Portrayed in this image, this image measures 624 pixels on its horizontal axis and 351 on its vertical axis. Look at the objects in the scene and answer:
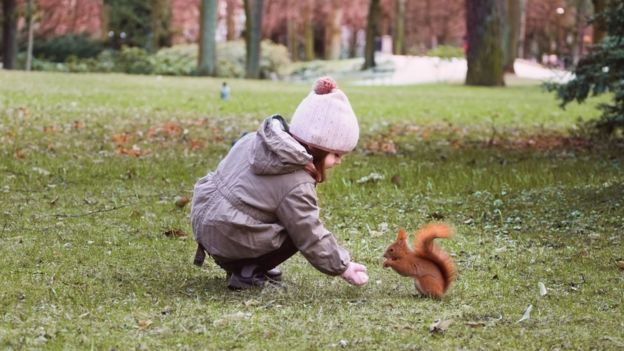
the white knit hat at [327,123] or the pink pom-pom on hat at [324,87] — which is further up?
the pink pom-pom on hat at [324,87]

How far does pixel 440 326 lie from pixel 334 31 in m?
52.6

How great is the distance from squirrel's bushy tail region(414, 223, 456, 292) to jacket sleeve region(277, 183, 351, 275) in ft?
1.10

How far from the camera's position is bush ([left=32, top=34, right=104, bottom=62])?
47.3m

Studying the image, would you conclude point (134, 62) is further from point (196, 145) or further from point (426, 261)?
point (426, 261)

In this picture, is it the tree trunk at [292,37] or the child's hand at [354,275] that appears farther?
the tree trunk at [292,37]

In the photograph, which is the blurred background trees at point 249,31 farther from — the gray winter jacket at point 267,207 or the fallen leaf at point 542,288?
the gray winter jacket at point 267,207

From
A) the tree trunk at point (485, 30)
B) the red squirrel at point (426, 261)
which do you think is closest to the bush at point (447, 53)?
the tree trunk at point (485, 30)

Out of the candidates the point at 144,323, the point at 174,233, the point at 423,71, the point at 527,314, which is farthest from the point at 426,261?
the point at 423,71

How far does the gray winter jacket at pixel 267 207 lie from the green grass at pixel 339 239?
8.8 inches

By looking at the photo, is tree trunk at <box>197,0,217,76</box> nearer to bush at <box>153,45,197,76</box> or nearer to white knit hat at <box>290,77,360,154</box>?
bush at <box>153,45,197,76</box>

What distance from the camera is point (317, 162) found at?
4980 mm

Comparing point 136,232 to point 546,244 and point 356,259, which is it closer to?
point 356,259

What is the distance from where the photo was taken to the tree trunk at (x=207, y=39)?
119ft

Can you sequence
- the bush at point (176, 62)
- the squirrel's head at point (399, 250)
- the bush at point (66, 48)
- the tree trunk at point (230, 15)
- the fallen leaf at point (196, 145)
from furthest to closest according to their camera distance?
1. the tree trunk at point (230, 15)
2. the bush at point (66, 48)
3. the bush at point (176, 62)
4. the fallen leaf at point (196, 145)
5. the squirrel's head at point (399, 250)
